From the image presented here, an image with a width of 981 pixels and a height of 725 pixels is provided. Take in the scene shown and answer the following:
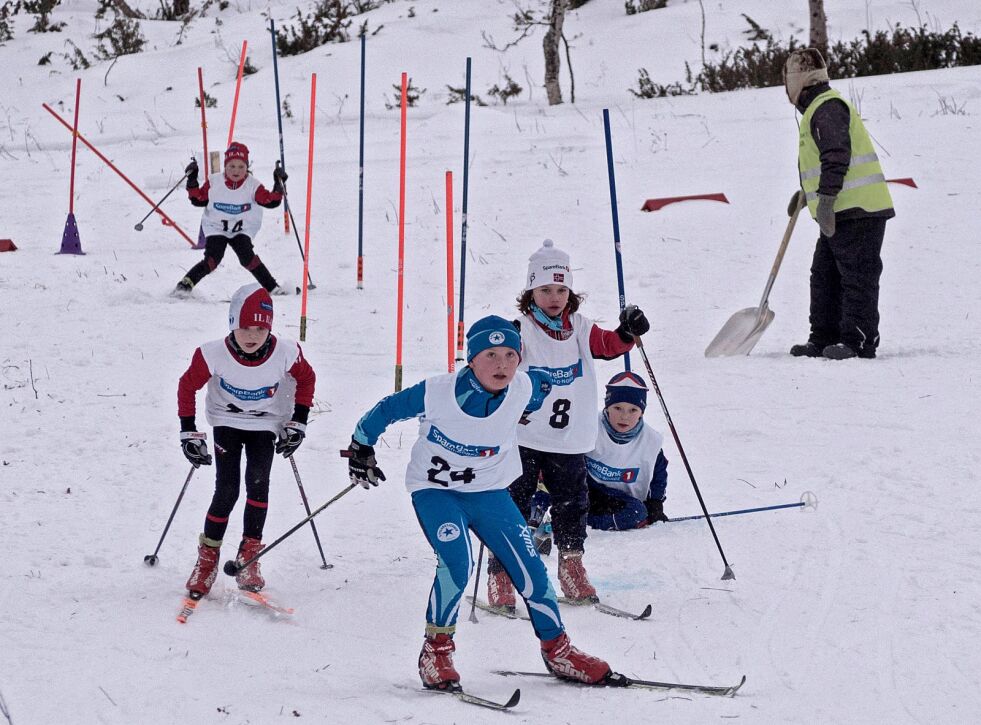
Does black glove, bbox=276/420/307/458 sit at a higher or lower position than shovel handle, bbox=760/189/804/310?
lower

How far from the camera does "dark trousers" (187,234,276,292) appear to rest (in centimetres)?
1061

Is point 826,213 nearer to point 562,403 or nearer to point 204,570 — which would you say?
point 562,403

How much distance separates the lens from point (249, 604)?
4969 mm

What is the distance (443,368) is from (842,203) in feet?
10.3

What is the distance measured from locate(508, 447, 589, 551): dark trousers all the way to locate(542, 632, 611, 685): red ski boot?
34.7 inches

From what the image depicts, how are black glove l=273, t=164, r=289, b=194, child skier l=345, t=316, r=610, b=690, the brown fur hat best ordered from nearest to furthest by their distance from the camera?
1. child skier l=345, t=316, r=610, b=690
2. the brown fur hat
3. black glove l=273, t=164, r=289, b=194

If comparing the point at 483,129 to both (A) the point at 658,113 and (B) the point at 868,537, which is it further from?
(B) the point at 868,537

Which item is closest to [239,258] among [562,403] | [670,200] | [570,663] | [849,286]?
[670,200]

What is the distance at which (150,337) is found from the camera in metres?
9.28

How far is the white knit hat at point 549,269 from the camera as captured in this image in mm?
5055

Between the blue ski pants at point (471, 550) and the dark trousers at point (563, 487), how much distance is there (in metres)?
0.77

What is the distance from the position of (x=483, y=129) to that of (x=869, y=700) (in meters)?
13.4

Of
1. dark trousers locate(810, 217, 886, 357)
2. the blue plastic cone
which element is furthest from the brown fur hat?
the blue plastic cone

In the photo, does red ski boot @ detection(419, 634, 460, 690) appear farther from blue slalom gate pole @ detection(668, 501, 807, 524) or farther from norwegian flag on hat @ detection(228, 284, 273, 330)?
blue slalom gate pole @ detection(668, 501, 807, 524)
